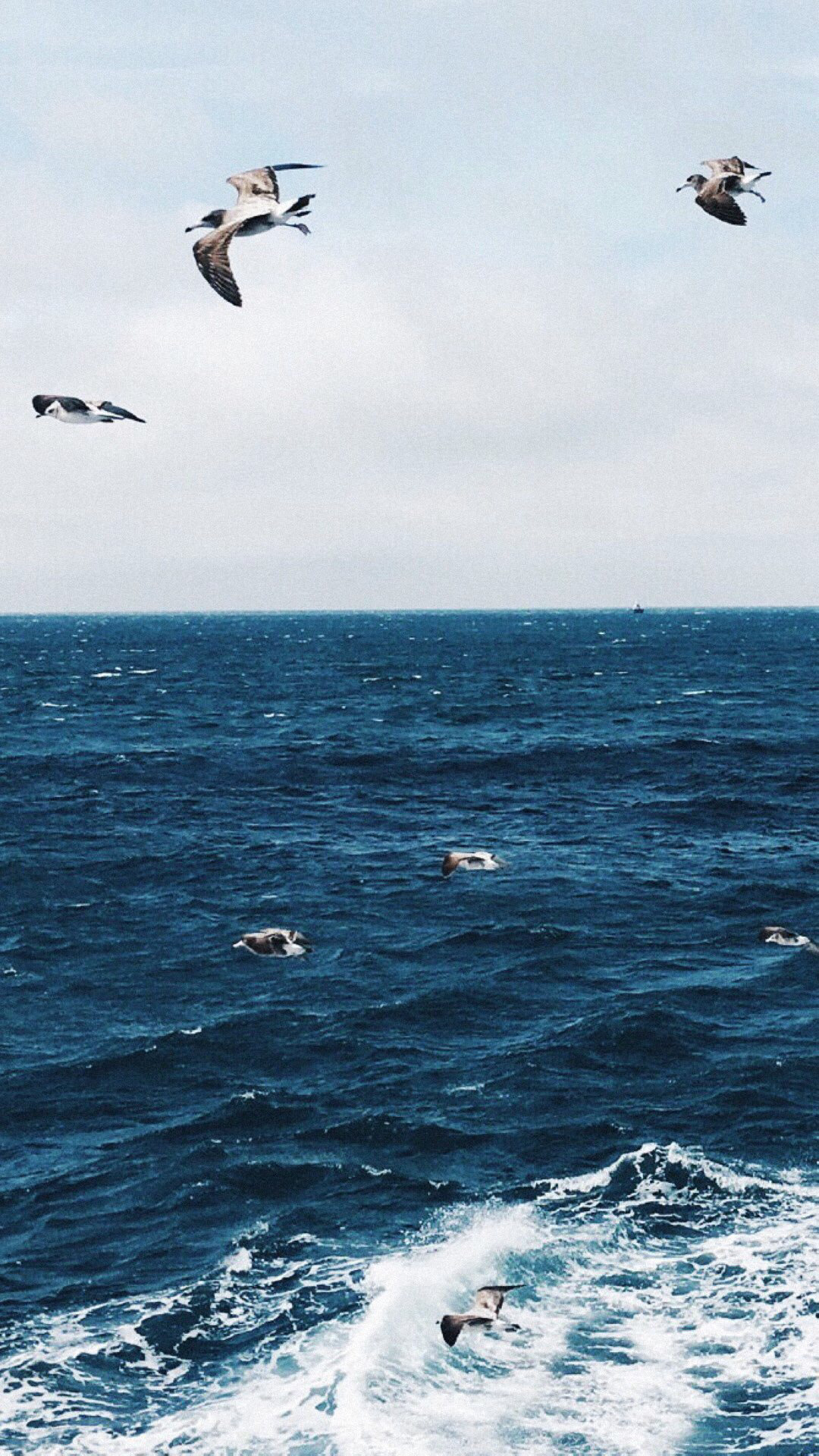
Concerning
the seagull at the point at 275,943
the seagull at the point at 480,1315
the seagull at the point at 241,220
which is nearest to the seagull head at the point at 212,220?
the seagull at the point at 241,220

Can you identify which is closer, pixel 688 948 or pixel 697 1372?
pixel 697 1372

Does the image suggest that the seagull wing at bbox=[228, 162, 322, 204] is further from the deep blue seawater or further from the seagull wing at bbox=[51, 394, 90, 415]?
the deep blue seawater

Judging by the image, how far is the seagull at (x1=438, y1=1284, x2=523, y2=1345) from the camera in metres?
17.9

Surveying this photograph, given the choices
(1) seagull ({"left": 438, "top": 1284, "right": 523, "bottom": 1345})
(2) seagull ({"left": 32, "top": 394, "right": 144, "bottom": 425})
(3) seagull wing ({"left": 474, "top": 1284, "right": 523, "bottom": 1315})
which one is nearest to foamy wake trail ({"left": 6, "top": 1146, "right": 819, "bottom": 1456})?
(1) seagull ({"left": 438, "top": 1284, "right": 523, "bottom": 1345})

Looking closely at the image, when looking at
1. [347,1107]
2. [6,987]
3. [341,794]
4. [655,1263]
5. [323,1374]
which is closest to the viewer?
[323,1374]

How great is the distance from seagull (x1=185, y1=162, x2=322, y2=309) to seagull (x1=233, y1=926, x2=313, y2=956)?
22.5m

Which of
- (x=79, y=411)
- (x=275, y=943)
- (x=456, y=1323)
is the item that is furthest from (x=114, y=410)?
(x=275, y=943)

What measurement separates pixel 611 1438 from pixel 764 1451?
1839 millimetres

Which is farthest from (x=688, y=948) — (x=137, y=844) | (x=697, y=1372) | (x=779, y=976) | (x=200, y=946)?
(x=137, y=844)

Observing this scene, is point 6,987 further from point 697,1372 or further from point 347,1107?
point 697,1372

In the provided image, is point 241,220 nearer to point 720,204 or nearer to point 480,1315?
point 720,204

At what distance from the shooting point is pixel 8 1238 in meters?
21.7

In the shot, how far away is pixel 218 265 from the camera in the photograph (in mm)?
12297

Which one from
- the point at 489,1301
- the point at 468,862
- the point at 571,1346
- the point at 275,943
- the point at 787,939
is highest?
the point at 468,862
